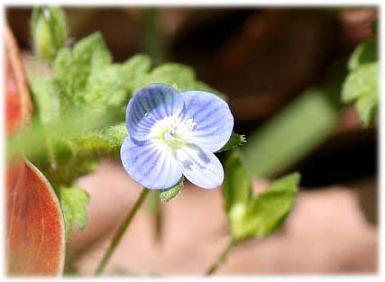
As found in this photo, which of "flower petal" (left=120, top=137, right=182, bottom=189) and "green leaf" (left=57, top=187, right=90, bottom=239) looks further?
"green leaf" (left=57, top=187, right=90, bottom=239)

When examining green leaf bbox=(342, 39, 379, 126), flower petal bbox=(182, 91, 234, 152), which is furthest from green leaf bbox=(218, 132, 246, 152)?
green leaf bbox=(342, 39, 379, 126)

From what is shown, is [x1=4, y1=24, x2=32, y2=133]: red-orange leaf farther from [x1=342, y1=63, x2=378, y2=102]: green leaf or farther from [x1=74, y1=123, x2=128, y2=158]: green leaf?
[x1=342, y1=63, x2=378, y2=102]: green leaf

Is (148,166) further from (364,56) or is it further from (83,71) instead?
(364,56)

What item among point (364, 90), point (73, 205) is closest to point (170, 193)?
point (73, 205)

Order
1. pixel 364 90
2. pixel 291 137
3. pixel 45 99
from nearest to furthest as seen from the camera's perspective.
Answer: pixel 45 99 < pixel 364 90 < pixel 291 137

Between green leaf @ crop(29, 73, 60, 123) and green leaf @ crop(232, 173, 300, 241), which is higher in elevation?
green leaf @ crop(29, 73, 60, 123)

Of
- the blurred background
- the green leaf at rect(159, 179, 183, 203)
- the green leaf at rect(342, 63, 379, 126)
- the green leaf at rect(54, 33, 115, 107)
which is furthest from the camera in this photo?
the blurred background

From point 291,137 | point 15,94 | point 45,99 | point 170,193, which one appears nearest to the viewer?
point 170,193
